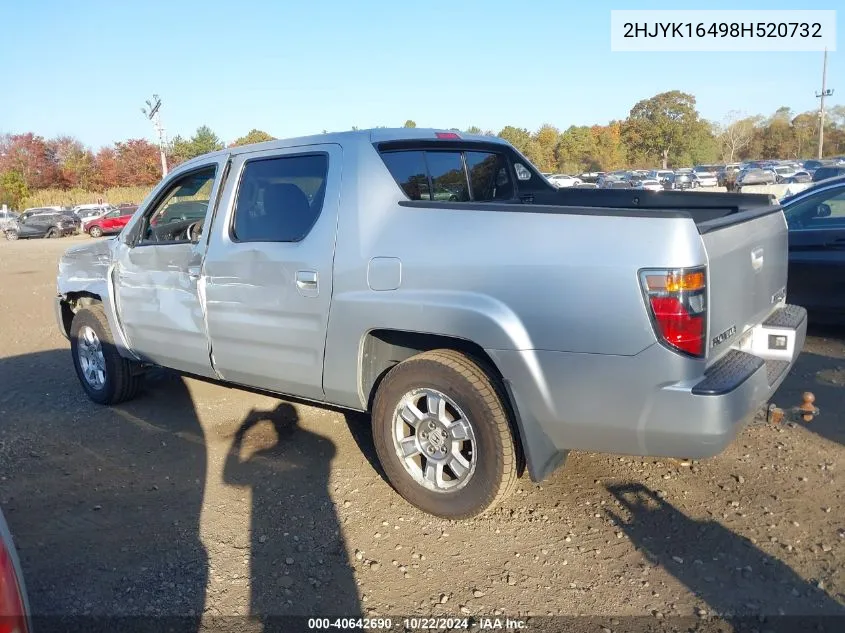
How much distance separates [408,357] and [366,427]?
4.59 ft

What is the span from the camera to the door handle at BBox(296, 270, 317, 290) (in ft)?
12.3

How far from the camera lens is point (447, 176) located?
424 cm

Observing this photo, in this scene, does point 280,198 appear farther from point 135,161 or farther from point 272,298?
point 135,161

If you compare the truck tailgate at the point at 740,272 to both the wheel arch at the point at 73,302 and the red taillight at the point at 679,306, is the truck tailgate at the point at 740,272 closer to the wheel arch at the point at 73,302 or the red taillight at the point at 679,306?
the red taillight at the point at 679,306

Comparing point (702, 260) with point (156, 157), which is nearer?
point (702, 260)

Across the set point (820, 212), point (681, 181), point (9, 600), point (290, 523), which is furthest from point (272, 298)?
point (681, 181)

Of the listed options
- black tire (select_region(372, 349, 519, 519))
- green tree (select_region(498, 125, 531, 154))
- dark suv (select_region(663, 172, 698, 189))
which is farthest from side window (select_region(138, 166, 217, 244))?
green tree (select_region(498, 125, 531, 154))

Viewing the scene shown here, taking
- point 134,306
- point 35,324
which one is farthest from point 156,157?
point 134,306

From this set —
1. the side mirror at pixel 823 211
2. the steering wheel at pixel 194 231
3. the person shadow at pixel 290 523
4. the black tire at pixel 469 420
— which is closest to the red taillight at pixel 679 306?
the black tire at pixel 469 420

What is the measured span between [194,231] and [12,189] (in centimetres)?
6358

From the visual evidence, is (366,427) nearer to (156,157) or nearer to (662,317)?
(662,317)

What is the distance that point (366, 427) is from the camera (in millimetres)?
4938

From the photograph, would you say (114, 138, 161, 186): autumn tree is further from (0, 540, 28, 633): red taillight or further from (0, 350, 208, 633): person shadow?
(0, 540, 28, 633): red taillight

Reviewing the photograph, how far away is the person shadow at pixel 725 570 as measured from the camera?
8.90ft
